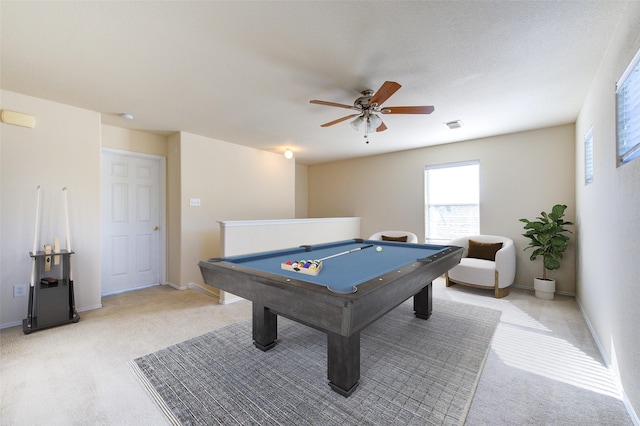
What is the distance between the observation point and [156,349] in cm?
231

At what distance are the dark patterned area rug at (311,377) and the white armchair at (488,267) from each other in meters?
1.20

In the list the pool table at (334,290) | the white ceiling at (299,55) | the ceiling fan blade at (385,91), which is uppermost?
the white ceiling at (299,55)

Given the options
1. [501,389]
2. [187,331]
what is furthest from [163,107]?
[501,389]

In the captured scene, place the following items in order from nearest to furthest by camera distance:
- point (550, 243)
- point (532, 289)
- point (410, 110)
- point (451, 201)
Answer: point (410, 110) < point (550, 243) < point (532, 289) < point (451, 201)

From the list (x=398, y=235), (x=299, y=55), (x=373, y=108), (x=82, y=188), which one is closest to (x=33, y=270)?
(x=82, y=188)

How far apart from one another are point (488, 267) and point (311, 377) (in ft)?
10.2

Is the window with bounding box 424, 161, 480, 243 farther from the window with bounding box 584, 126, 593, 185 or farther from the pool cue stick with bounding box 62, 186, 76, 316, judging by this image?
the pool cue stick with bounding box 62, 186, 76, 316

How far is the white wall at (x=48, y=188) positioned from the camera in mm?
2795

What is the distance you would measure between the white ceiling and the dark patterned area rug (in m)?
2.43

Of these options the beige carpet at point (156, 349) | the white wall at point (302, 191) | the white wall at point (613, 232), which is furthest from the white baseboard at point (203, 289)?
the white wall at point (613, 232)

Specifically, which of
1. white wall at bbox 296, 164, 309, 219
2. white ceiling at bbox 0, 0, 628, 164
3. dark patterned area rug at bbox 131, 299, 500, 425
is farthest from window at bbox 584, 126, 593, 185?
white wall at bbox 296, 164, 309, 219

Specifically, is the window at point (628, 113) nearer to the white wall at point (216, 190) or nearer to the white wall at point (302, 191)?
the white wall at point (216, 190)

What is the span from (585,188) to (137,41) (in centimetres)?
461

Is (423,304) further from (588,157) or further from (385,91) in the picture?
(588,157)
